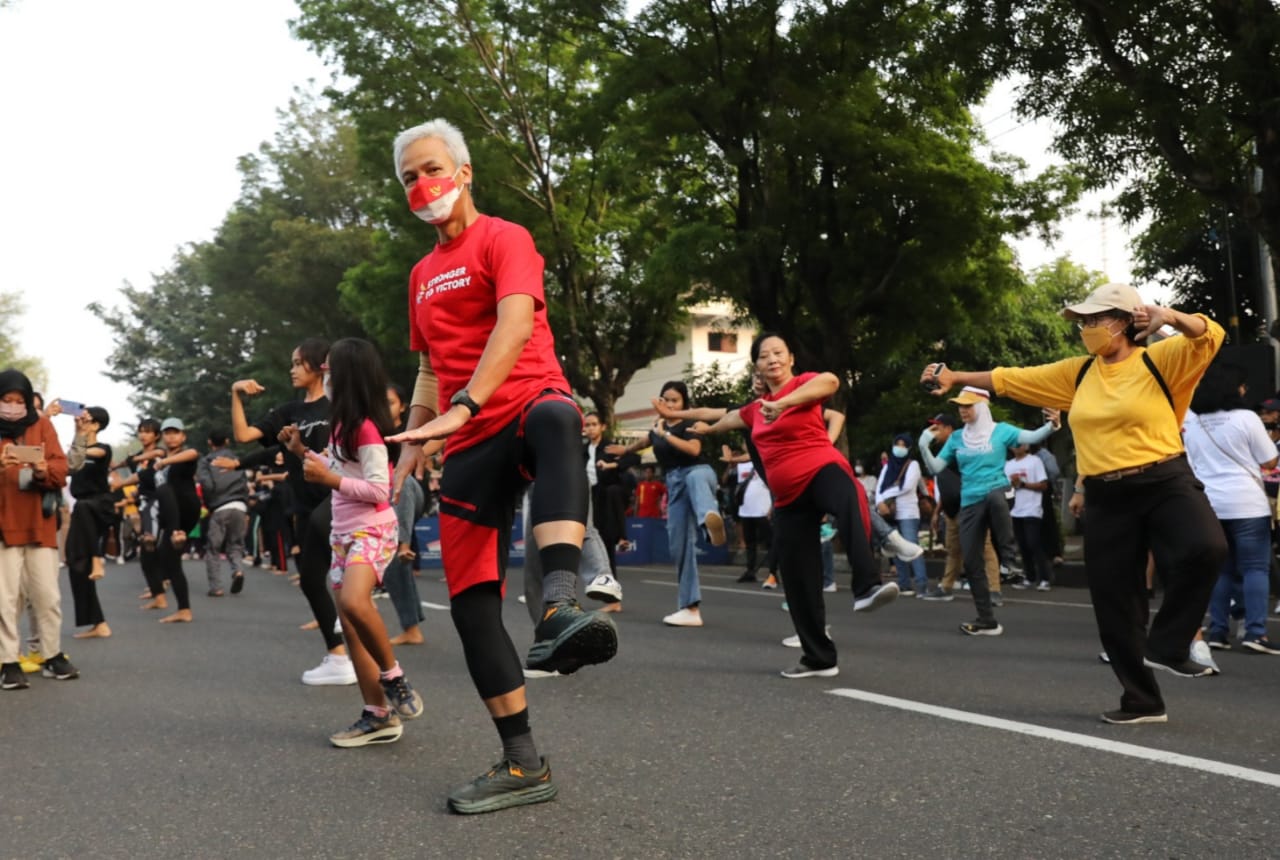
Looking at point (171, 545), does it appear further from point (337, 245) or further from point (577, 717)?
point (337, 245)

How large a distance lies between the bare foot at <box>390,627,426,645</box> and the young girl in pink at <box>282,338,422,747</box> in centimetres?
369

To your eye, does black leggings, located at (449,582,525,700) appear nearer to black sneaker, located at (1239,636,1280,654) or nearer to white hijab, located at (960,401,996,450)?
black sneaker, located at (1239,636,1280,654)

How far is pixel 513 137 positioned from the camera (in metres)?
28.2

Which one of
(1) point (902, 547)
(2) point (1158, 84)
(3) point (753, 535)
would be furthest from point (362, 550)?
(3) point (753, 535)

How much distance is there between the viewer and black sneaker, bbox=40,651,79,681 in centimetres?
805

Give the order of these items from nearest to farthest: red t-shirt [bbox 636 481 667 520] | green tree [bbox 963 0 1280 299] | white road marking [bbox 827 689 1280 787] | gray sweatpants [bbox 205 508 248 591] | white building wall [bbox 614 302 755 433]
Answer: white road marking [bbox 827 689 1280 787]
green tree [bbox 963 0 1280 299]
gray sweatpants [bbox 205 508 248 591]
red t-shirt [bbox 636 481 667 520]
white building wall [bbox 614 302 755 433]

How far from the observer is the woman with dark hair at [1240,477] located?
28.1ft

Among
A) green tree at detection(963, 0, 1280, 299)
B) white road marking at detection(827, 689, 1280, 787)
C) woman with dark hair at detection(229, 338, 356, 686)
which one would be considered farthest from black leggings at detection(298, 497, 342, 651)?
green tree at detection(963, 0, 1280, 299)

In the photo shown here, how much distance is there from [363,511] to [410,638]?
4.00m

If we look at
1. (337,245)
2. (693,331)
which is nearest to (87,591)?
(337,245)

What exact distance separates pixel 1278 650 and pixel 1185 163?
5881mm

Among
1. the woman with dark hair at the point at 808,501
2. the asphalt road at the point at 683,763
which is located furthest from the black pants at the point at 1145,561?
the woman with dark hair at the point at 808,501

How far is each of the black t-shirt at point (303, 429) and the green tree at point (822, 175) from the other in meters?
12.4

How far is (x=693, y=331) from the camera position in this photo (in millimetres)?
57875
